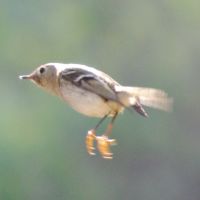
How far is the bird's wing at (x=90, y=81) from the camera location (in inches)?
30.9

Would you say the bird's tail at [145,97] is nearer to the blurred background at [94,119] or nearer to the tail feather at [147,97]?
the tail feather at [147,97]

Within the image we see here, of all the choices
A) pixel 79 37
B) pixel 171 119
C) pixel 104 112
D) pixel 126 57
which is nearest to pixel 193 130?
pixel 171 119

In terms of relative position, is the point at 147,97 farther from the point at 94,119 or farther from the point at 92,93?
the point at 94,119

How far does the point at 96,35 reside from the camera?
6.28 ft

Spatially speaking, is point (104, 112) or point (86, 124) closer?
point (104, 112)

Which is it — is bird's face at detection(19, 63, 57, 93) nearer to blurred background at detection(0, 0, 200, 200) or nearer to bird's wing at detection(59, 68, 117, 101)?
bird's wing at detection(59, 68, 117, 101)

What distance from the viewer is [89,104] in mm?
783

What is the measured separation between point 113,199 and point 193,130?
0.31 metres

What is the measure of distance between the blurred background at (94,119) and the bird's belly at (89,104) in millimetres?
974

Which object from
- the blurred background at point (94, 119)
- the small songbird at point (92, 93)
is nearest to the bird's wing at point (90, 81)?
the small songbird at point (92, 93)

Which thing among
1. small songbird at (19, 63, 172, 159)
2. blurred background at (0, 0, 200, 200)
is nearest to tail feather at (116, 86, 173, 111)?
small songbird at (19, 63, 172, 159)

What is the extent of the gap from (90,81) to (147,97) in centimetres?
7

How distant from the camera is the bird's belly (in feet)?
2.56

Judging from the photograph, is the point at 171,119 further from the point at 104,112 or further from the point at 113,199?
the point at 104,112
